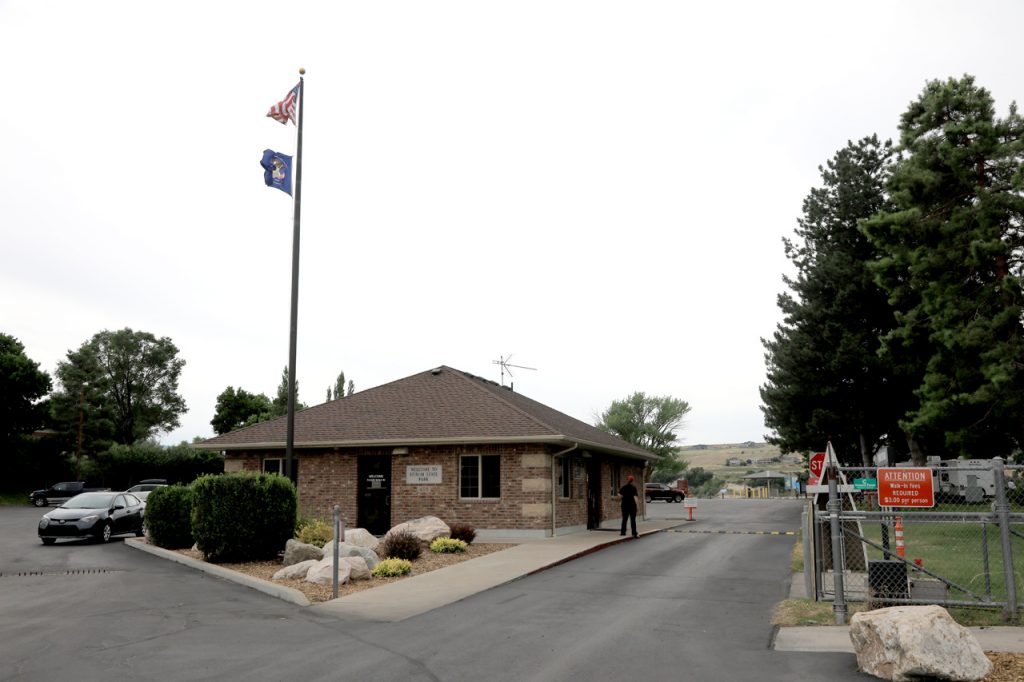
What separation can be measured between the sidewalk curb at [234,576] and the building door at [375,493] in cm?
650

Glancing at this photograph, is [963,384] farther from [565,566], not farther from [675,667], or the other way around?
[675,667]

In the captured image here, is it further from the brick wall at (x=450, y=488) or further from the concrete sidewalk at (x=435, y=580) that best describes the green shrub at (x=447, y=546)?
the brick wall at (x=450, y=488)

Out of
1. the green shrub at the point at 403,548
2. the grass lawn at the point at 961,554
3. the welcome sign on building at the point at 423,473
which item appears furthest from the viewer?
the welcome sign on building at the point at 423,473

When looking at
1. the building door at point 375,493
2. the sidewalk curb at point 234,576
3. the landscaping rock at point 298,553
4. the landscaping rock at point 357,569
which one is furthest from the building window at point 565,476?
the sidewalk curb at point 234,576

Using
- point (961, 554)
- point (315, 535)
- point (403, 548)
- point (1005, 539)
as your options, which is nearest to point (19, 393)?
point (315, 535)

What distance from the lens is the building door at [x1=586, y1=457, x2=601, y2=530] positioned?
26438 mm

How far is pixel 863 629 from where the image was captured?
774 centimetres

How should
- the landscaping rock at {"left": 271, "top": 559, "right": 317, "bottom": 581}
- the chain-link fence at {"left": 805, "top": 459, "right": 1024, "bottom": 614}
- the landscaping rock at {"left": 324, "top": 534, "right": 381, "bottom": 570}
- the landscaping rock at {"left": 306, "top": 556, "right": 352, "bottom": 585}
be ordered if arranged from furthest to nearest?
the landscaping rock at {"left": 324, "top": 534, "right": 381, "bottom": 570} < the landscaping rock at {"left": 271, "top": 559, "right": 317, "bottom": 581} < the landscaping rock at {"left": 306, "top": 556, "right": 352, "bottom": 585} < the chain-link fence at {"left": 805, "top": 459, "right": 1024, "bottom": 614}

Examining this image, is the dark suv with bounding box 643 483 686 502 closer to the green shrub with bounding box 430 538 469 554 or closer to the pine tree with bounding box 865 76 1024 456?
the pine tree with bounding box 865 76 1024 456

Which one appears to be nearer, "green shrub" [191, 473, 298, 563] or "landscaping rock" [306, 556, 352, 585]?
"landscaping rock" [306, 556, 352, 585]

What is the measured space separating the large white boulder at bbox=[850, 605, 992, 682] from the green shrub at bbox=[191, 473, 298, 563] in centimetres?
1248

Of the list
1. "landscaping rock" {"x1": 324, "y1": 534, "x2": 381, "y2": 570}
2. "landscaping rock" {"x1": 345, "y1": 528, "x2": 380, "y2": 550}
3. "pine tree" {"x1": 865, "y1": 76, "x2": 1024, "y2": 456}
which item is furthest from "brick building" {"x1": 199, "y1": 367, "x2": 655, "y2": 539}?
"pine tree" {"x1": 865, "y1": 76, "x2": 1024, "y2": 456}

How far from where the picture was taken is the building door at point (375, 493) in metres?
24.1

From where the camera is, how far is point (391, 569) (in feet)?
47.9
